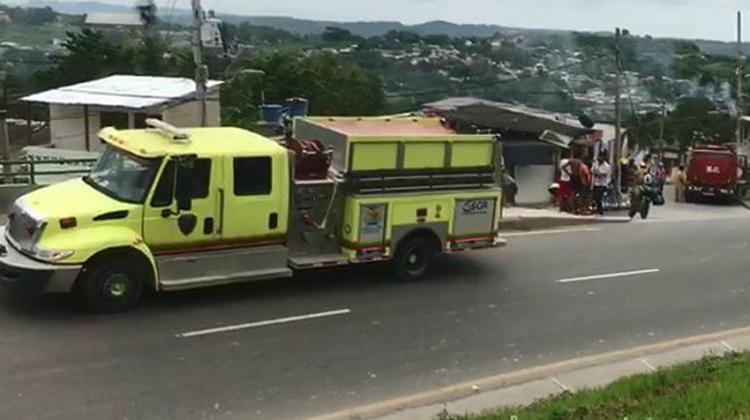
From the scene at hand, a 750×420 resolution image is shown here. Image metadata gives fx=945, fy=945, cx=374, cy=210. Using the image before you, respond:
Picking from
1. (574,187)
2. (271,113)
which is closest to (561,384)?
(574,187)

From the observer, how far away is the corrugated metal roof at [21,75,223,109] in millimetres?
31062

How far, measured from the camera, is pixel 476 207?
43.9ft

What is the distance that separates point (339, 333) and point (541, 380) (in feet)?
8.85

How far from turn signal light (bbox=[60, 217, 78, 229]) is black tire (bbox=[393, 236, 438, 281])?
14.5ft

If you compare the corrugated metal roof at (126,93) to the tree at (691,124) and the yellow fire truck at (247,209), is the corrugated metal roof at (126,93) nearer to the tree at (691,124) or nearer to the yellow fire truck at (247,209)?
the yellow fire truck at (247,209)

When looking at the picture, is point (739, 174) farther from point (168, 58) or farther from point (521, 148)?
point (168, 58)

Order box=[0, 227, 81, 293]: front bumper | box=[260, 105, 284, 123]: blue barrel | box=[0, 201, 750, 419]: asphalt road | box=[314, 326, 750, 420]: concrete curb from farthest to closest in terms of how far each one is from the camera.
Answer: box=[260, 105, 284, 123]: blue barrel < box=[0, 227, 81, 293]: front bumper < box=[0, 201, 750, 419]: asphalt road < box=[314, 326, 750, 420]: concrete curb

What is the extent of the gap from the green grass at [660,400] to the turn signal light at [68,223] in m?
5.08

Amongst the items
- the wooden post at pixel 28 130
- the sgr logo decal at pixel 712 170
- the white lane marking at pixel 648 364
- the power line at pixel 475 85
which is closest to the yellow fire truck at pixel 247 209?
the white lane marking at pixel 648 364

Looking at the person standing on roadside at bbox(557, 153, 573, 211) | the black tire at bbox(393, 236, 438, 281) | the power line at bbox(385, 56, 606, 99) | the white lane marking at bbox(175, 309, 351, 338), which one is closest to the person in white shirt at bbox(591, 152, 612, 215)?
the person standing on roadside at bbox(557, 153, 573, 211)

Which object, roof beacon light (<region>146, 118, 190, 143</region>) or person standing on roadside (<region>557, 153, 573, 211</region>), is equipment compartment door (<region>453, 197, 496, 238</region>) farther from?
person standing on roadside (<region>557, 153, 573, 211</region>)

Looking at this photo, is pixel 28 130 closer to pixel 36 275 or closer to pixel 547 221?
pixel 547 221

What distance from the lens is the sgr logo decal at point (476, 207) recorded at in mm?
13266

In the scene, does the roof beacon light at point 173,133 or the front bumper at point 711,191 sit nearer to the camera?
the roof beacon light at point 173,133
